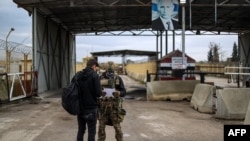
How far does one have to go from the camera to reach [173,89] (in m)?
19.5

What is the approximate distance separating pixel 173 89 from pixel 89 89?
12849mm

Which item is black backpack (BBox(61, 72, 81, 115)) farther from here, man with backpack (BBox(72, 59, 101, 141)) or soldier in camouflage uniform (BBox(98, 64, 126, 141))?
soldier in camouflage uniform (BBox(98, 64, 126, 141))

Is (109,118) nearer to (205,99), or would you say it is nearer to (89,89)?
(89,89)

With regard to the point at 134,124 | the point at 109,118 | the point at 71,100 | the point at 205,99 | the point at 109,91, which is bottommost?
A: the point at 134,124

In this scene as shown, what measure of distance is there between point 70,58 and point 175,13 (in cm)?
1861

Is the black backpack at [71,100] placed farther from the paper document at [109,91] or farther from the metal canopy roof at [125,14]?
the metal canopy roof at [125,14]

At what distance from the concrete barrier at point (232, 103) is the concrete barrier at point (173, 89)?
6.27 m

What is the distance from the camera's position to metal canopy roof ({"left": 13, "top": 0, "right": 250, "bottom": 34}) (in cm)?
2197

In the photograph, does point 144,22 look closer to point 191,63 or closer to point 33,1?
point 191,63

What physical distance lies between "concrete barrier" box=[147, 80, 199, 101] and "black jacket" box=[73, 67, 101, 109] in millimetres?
12597

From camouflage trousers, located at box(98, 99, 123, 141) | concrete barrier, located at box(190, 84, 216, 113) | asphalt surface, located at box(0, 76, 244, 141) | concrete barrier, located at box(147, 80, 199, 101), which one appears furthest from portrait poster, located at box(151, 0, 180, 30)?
camouflage trousers, located at box(98, 99, 123, 141)

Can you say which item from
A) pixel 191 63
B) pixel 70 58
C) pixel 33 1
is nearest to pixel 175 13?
pixel 191 63

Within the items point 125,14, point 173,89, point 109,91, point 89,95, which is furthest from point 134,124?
point 125,14

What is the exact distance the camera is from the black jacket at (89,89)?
7055mm
